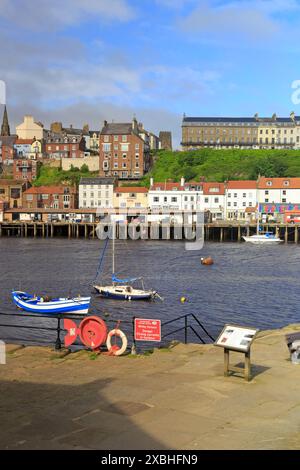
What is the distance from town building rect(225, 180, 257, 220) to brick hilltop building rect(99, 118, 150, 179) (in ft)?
79.4

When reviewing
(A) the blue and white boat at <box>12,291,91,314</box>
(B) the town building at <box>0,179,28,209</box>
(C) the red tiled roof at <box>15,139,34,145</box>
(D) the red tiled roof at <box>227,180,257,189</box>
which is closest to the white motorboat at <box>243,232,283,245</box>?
(D) the red tiled roof at <box>227,180,257,189</box>

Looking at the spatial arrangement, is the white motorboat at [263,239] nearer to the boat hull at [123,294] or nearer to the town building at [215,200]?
the town building at [215,200]

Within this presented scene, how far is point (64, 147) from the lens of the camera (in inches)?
5704

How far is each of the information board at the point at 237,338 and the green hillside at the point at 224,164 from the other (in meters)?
116

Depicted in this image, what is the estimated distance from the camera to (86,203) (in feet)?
403

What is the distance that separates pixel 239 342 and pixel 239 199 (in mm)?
107492

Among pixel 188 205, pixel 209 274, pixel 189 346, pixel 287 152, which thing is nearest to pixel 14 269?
pixel 209 274

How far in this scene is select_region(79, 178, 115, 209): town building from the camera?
121000mm

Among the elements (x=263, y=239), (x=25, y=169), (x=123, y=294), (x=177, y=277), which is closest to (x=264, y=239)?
(x=263, y=239)

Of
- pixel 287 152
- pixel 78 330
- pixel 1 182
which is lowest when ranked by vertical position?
pixel 78 330

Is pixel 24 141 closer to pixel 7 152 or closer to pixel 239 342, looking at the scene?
pixel 7 152

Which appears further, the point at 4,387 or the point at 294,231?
the point at 294,231

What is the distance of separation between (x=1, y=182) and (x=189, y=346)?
114565 mm
